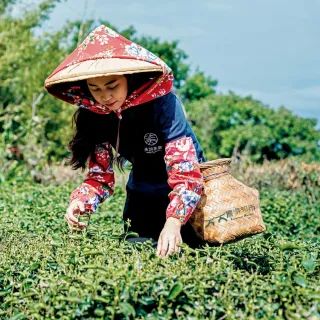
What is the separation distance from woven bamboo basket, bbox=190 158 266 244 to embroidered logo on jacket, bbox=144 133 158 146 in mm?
307

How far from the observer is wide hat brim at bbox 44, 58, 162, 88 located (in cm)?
313

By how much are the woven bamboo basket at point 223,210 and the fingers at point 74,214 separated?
621 millimetres

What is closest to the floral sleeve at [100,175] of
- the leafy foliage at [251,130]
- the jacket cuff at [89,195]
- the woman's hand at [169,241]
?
the jacket cuff at [89,195]

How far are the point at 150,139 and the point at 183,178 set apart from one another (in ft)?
1.36

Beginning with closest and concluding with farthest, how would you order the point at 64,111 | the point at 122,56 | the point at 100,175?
the point at 122,56 → the point at 100,175 → the point at 64,111

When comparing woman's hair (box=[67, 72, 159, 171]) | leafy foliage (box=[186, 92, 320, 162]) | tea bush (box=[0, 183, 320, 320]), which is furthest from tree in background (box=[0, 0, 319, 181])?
tea bush (box=[0, 183, 320, 320])

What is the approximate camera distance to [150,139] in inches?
138

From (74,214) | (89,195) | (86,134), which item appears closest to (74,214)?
(74,214)

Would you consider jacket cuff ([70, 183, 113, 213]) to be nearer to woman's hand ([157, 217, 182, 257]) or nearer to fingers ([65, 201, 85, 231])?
fingers ([65, 201, 85, 231])

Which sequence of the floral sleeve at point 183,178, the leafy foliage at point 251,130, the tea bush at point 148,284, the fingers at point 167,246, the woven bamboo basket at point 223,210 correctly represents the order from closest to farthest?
the tea bush at point 148,284 → the fingers at point 167,246 → the floral sleeve at point 183,178 → the woven bamboo basket at point 223,210 → the leafy foliage at point 251,130

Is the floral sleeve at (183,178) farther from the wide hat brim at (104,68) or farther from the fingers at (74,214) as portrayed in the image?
the fingers at (74,214)

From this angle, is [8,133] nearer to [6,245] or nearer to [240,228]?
[6,245]

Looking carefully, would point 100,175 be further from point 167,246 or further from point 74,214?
point 167,246

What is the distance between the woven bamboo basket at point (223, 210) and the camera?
10.6 feet
